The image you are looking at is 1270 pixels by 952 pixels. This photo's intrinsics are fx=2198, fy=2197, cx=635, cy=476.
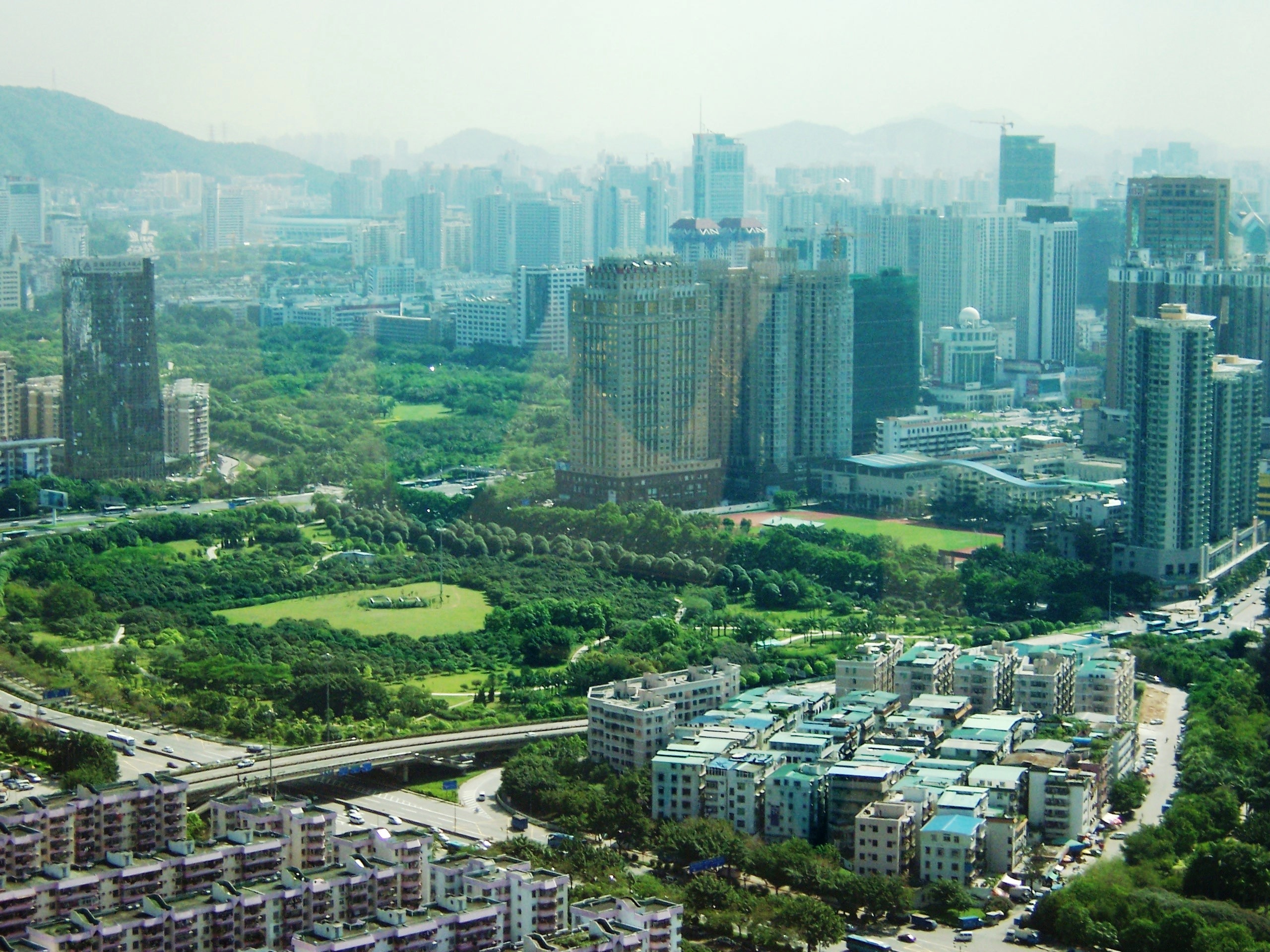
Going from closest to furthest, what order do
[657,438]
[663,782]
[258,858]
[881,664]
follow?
[258,858]
[663,782]
[881,664]
[657,438]

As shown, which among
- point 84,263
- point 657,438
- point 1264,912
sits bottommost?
point 1264,912

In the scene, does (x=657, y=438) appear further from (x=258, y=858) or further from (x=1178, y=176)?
(x=258, y=858)

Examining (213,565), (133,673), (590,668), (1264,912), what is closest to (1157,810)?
(1264,912)

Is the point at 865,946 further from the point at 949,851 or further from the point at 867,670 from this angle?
the point at 867,670

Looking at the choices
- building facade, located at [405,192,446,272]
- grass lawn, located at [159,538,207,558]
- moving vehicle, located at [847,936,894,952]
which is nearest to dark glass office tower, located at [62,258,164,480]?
Answer: grass lawn, located at [159,538,207,558]

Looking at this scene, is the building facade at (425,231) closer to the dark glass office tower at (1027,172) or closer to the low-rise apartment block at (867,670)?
the dark glass office tower at (1027,172)

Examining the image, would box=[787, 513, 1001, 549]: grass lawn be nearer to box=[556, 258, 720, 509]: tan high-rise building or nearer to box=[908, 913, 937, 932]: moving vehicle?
box=[556, 258, 720, 509]: tan high-rise building
